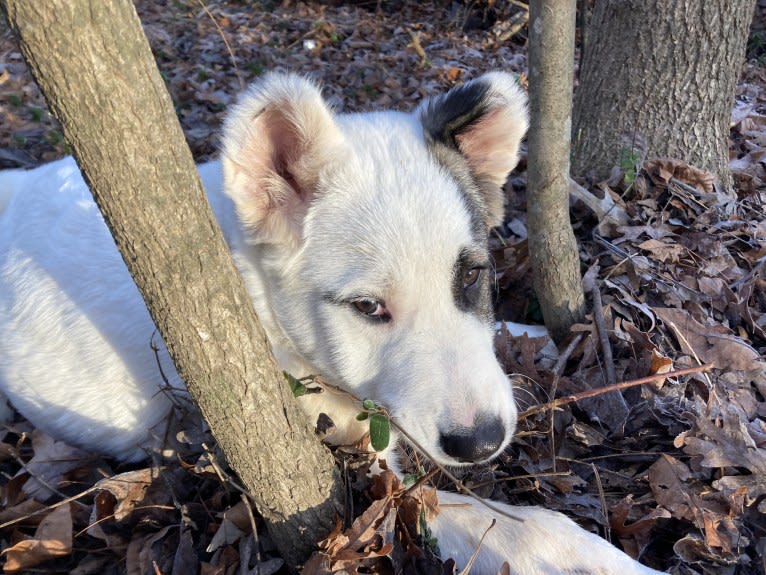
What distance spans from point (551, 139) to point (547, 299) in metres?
0.86

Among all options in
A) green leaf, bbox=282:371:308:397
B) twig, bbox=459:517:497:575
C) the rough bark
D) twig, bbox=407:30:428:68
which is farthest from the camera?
twig, bbox=407:30:428:68

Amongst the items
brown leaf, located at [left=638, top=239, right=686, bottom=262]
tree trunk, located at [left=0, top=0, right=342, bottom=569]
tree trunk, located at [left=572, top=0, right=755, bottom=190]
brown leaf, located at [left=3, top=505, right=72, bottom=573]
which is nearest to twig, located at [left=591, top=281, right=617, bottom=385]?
brown leaf, located at [left=638, top=239, right=686, bottom=262]

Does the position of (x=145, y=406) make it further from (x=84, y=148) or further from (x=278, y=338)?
(x=84, y=148)

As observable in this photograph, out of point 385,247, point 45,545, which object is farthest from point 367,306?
point 45,545

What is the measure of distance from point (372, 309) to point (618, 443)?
50.9 inches

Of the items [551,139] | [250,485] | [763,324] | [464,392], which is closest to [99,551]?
[250,485]

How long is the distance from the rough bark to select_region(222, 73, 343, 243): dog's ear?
42.8 inches

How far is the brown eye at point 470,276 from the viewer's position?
247 centimetres

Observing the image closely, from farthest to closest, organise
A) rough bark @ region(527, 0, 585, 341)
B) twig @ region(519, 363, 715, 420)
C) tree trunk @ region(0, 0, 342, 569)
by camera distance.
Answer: rough bark @ region(527, 0, 585, 341)
twig @ region(519, 363, 715, 420)
tree trunk @ region(0, 0, 342, 569)

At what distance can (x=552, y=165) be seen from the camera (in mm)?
3055

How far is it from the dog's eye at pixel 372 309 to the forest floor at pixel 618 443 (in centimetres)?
68

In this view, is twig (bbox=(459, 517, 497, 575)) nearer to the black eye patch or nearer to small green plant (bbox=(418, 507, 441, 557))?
small green plant (bbox=(418, 507, 441, 557))

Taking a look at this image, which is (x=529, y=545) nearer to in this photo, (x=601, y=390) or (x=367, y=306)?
(x=601, y=390)

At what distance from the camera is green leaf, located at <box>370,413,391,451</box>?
2.15 meters
